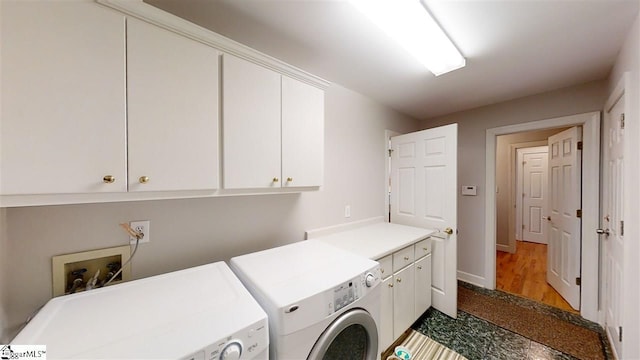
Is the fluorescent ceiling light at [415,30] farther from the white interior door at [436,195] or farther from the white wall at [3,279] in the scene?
the white wall at [3,279]

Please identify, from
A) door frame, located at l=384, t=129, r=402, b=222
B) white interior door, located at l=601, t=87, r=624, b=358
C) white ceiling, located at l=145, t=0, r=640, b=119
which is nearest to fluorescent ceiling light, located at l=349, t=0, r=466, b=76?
white ceiling, located at l=145, t=0, r=640, b=119

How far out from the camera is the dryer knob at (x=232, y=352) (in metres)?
0.65

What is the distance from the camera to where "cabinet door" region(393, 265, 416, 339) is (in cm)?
171

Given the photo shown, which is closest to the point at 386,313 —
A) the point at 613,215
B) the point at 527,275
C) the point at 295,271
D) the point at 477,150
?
the point at 295,271

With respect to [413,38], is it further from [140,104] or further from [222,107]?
[140,104]

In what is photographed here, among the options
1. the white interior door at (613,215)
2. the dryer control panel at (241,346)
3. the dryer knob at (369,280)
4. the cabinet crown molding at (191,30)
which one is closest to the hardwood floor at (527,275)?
the white interior door at (613,215)

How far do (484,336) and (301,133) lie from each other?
91.5 inches

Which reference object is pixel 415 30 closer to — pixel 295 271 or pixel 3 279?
pixel 295 271

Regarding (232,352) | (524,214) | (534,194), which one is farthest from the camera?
(524,214)

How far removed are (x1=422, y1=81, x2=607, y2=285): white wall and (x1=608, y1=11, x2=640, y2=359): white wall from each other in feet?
3.27

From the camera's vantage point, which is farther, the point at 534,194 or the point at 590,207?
the point at 534,194

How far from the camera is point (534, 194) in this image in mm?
4465

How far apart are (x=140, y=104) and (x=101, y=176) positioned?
317 millimetres

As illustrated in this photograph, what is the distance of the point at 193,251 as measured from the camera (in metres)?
1.29
